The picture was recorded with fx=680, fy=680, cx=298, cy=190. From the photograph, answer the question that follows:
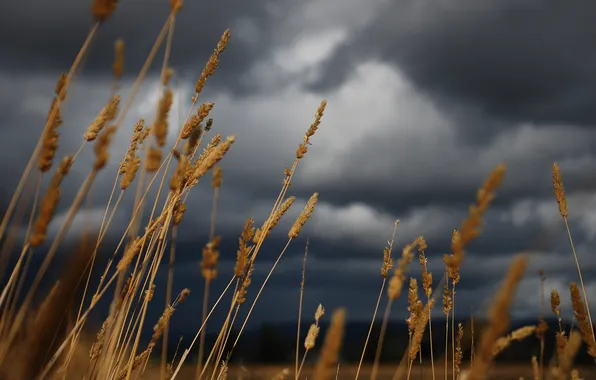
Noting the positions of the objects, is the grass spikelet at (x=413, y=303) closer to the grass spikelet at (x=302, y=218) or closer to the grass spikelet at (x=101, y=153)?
the grass spikelet at (x=302, y=218)

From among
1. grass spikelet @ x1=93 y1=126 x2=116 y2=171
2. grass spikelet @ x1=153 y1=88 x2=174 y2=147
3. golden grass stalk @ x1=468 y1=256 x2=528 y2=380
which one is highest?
grass spikelet @ x1=153 y1=88 x2=174 y2=147

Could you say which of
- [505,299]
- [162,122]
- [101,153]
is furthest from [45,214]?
[505,299]

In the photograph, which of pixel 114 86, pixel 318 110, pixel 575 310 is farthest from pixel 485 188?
pixel 318 110

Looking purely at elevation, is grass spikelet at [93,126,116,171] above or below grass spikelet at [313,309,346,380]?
above

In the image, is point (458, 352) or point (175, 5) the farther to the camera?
point (458, 352)

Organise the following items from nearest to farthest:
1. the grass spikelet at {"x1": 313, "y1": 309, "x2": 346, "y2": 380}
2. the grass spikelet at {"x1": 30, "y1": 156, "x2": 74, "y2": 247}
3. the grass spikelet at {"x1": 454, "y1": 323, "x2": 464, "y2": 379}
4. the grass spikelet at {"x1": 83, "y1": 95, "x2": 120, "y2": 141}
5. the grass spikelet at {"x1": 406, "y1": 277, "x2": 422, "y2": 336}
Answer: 1. the grass spikelet at {"x1": 313, "y1": 309, "x2": 346, "y2": 380}
2. the grass spikelet at {"x1": 30, "y1": 156, "x2": 74, "y2": 247}
3. the grass spikelet at {"x1": 83, "y1": 95, "x2": 120, "y2": 141}
4. the grass spikelet at {"x1": 406, "y1": 277, "x2": 422, "y2": 336}
5. the grass spikelet at {"x1": 454, "y1": 323, "x2": 464, "y2": 379}

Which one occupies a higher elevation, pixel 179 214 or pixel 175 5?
pixel 175 5

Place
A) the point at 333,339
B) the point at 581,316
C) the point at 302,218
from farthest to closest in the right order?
the point at 302,218 < the point at 581,316 < the point at 333,339

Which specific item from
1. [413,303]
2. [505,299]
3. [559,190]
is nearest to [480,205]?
[505,299]

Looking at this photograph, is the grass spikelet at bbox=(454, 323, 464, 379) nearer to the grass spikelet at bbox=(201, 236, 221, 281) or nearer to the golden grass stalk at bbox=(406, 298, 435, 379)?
the golden grass stalk at bbox=(406, 298, 435, 379)

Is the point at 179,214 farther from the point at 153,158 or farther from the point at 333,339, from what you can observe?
the point at 333,339

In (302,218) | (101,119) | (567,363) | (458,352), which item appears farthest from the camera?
(458,352)

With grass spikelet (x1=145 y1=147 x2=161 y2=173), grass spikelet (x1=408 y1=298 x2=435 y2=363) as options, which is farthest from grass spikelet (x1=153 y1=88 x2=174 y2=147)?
grass spikelet (x1=408 y1=298 x2=435 y2=363)

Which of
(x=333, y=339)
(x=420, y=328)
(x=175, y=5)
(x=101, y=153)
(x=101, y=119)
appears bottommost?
(x=333, y=339)
